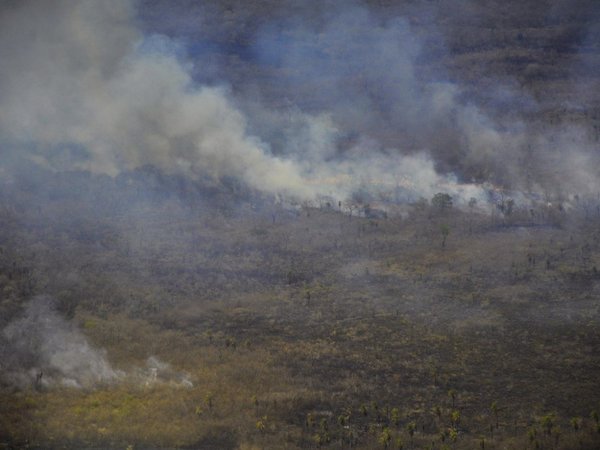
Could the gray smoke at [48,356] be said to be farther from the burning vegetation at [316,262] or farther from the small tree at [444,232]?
the small tree at [444,232]

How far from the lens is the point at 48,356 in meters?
35.9

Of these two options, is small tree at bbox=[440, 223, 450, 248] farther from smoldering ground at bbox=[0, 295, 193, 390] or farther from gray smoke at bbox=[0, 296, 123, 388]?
gray smoke at bbox=[0, 296, 123, 388]

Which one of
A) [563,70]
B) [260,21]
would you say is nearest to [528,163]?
[563,70]

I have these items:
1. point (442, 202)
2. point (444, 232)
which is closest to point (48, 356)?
point (444, 232)

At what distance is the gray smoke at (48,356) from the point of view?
1329 inches

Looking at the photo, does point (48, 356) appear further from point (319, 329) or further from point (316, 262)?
point (316, 262)

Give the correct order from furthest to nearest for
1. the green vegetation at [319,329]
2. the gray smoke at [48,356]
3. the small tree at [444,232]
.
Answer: the small tree at [444,232]
the gray smoke at [48,356]
the green vegetation at [319,329]

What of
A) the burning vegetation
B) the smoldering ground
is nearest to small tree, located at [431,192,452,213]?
the burning vegetation

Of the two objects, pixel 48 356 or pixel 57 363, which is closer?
pixel 57 363

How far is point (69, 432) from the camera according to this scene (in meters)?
28.9

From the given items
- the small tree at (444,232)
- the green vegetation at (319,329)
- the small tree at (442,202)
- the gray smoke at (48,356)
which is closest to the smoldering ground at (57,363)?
the gray smoke at (48,356)

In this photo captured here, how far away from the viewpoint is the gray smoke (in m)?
33.8

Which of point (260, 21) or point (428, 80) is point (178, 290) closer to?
point (428, 80)

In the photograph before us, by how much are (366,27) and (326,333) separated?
145m
